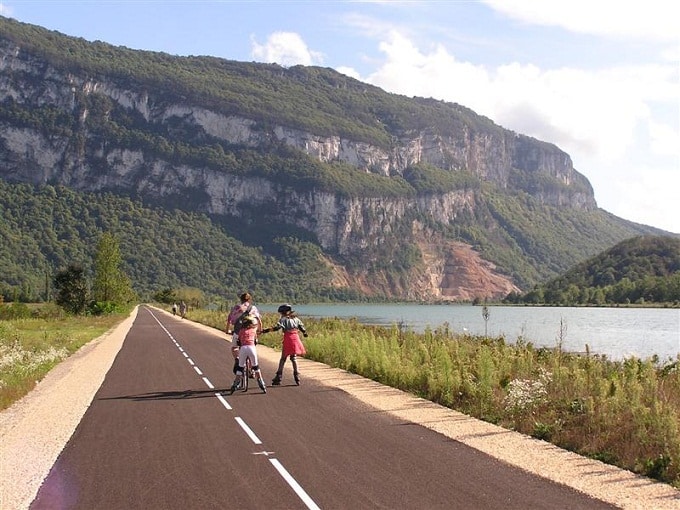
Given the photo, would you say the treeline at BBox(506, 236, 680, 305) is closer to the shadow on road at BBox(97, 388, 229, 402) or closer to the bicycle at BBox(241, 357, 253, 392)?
the bicycle at BBox(241, 357, 253, 392)

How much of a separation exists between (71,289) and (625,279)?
3946 inches

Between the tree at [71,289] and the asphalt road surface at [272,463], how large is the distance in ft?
173

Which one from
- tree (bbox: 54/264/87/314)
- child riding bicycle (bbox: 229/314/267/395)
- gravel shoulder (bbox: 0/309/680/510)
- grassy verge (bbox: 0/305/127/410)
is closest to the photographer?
gravel shoulder (bbox: 0/309/680/510)

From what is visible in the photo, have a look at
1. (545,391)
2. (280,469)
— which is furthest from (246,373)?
(280,469)

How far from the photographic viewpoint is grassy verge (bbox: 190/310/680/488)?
10.1 m

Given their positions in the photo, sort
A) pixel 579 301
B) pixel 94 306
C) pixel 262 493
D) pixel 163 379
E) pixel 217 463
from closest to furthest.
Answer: pixel 262 493 < pixel 217 463 < pixel 163 379 < pixel 94 306 < pixel 579 301

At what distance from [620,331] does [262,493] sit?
61.7 m

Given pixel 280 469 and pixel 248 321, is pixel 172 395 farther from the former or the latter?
pixel 280 469

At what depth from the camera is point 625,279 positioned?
132 metres

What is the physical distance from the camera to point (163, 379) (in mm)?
20047

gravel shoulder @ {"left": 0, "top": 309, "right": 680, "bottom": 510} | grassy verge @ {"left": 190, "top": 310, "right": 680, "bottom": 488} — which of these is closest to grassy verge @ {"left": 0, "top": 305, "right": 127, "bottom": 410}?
gravel shoulder @ {"left": 0, "top": 309, "right": 680, "bottom": 510}

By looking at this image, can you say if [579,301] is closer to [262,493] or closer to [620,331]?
[620,331]

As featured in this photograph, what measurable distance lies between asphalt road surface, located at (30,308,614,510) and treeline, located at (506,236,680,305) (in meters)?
119

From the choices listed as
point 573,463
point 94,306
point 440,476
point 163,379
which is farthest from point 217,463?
point 94,306
